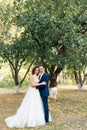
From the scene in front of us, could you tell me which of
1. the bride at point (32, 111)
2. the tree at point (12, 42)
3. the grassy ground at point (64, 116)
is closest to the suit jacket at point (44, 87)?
the bride at point (32, 111)

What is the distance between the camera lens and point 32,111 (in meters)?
11.0

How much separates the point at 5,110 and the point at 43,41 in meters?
3.55

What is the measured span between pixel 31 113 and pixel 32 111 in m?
0.07

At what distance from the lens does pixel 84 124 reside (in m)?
11.3

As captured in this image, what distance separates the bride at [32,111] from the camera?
35.9 feet

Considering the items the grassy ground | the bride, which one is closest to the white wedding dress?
the bride

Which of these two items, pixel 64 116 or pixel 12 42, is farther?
pixel 12 42

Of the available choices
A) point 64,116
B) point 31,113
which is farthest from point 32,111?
point 64,116

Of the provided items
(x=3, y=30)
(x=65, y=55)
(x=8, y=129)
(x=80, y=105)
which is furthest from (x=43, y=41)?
(x=8, y=129)

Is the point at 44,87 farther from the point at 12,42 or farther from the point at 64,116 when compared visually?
the point at 12,42

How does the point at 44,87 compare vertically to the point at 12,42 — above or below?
below

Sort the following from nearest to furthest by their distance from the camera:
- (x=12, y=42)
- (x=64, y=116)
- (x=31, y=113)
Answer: (x=31, y=113)
(x=64, y=116)
(x=12, y=42)

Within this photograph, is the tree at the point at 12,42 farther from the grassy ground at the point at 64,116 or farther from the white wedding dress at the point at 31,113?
the white wedding dress at the point at 31,113

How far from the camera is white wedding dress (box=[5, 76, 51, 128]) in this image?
35.9ft
